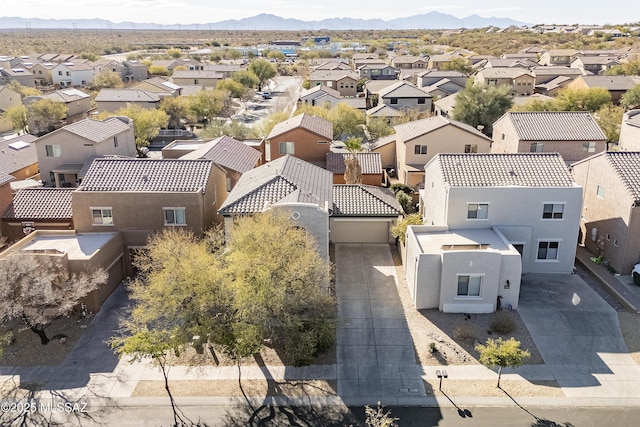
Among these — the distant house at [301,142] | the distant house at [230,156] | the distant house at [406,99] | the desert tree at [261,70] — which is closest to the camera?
the distant house at [230,156]

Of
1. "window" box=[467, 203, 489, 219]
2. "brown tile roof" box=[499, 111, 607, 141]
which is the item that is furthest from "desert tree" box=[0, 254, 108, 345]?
"brown tile roof" box=[499, 111, 607, 141]

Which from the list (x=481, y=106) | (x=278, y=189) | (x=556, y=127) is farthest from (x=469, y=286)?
(x=481, y=106)

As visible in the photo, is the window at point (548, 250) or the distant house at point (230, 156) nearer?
the window at point (548, 250)

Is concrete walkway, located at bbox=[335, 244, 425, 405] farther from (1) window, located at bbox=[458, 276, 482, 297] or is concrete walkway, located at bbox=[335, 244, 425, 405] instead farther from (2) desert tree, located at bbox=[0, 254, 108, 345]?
(2) desert tree, located at bbox=[0, 254, 108, 345]

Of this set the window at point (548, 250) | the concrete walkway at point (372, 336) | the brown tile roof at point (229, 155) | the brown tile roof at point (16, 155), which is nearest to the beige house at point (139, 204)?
the brown tile roof at point (229, 155)

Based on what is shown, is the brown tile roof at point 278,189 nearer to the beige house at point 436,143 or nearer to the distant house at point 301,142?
the distant house at point 301,142

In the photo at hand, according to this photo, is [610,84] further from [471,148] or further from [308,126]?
[308,126]
